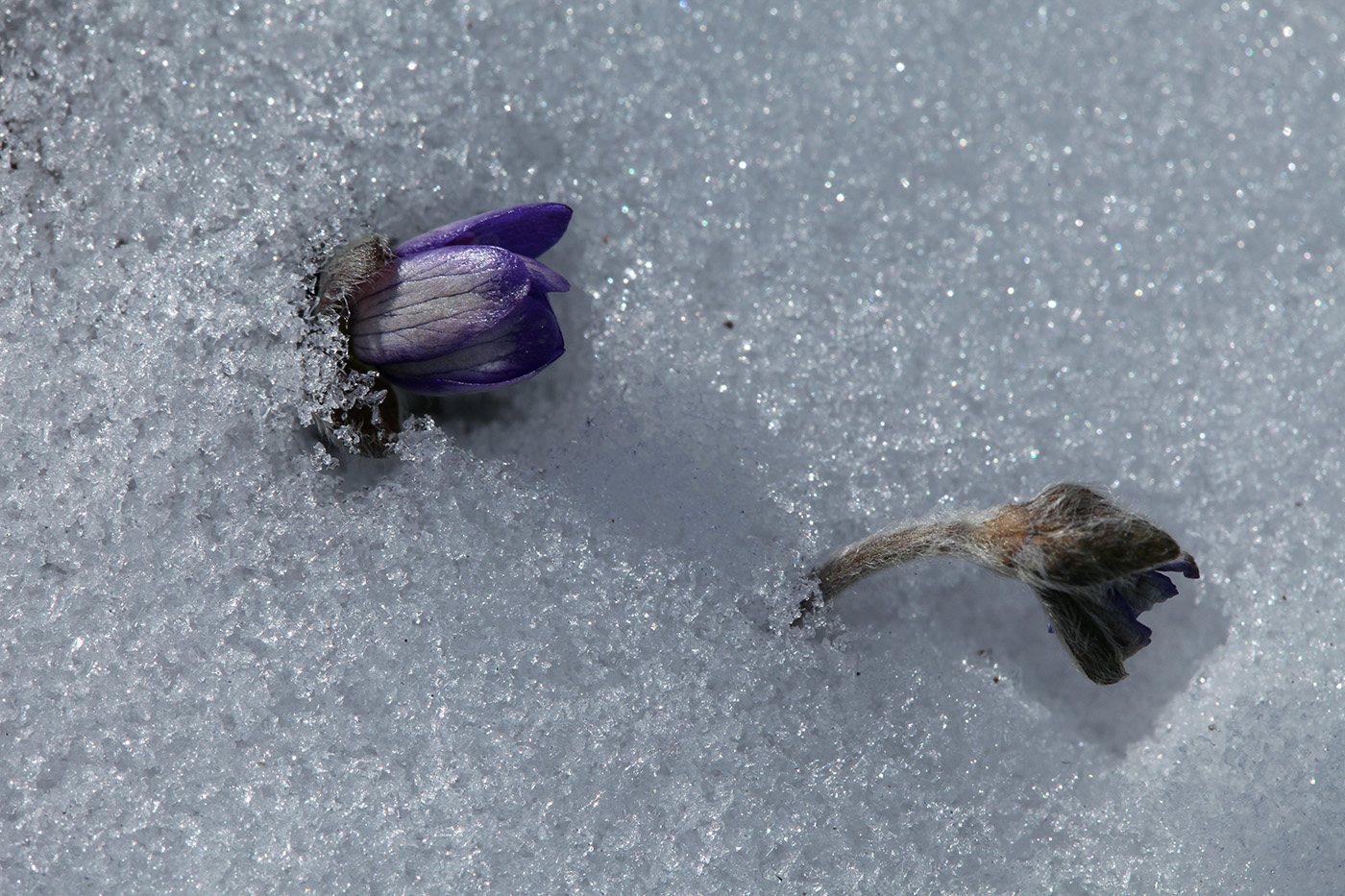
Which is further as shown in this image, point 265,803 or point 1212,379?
point 1212,379

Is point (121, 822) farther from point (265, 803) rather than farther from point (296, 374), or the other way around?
point (296, 374)

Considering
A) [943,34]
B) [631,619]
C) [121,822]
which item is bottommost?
[121,822]

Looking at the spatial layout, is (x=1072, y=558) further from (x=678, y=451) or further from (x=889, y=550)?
(x=678, y=451)

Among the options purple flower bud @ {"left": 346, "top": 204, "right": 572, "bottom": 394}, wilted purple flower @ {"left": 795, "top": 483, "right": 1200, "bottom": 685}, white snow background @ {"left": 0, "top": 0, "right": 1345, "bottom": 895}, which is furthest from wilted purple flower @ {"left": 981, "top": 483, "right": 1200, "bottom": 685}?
purple flower bud @ {"left": 346, "top": 204, "right": 572, "bottom": 394}

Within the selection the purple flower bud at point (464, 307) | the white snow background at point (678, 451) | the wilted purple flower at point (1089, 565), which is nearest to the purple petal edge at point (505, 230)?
the purple flower bud at point (464, 307)

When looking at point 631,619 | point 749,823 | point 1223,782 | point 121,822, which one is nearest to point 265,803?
point 121,822
